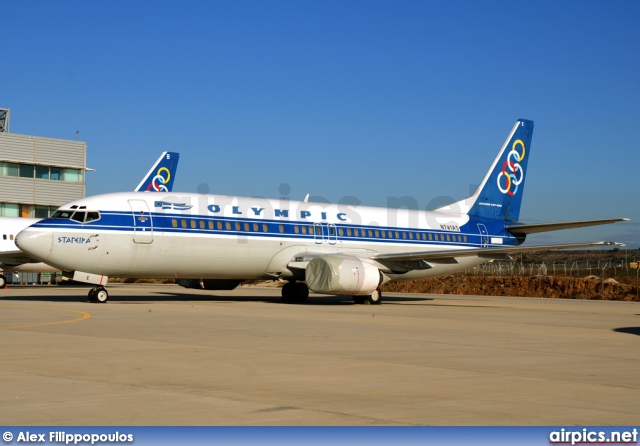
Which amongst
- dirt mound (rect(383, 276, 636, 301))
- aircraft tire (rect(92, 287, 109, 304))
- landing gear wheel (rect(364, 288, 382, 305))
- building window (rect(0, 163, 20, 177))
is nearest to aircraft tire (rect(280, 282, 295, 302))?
landing gear wheel (rect(364, 288, 382, 305))

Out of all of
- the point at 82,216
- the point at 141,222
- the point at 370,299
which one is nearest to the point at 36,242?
the point at 82,216

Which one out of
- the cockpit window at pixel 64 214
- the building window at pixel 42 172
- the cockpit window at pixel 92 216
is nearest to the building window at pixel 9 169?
the building window at pixel 42 172

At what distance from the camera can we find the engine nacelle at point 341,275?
28.4 meters

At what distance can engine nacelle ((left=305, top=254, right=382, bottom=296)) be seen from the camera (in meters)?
28.4

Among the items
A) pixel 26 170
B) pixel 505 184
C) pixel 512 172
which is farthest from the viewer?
pixel 26 170

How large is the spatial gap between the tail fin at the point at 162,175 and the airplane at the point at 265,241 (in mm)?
22525

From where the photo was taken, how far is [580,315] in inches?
1049

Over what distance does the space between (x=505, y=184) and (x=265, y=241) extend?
46.8ft

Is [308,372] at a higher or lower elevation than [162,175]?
lower

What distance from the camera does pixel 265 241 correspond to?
2931 centimetres

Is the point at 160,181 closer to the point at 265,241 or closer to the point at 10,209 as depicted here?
the point at 10,209

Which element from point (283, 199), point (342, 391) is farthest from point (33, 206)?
point (342, 391)

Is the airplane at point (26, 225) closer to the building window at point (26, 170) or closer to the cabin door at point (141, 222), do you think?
the building window at point (26, 170)

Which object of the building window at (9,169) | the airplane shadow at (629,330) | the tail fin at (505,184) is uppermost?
the building window at (9,169)
